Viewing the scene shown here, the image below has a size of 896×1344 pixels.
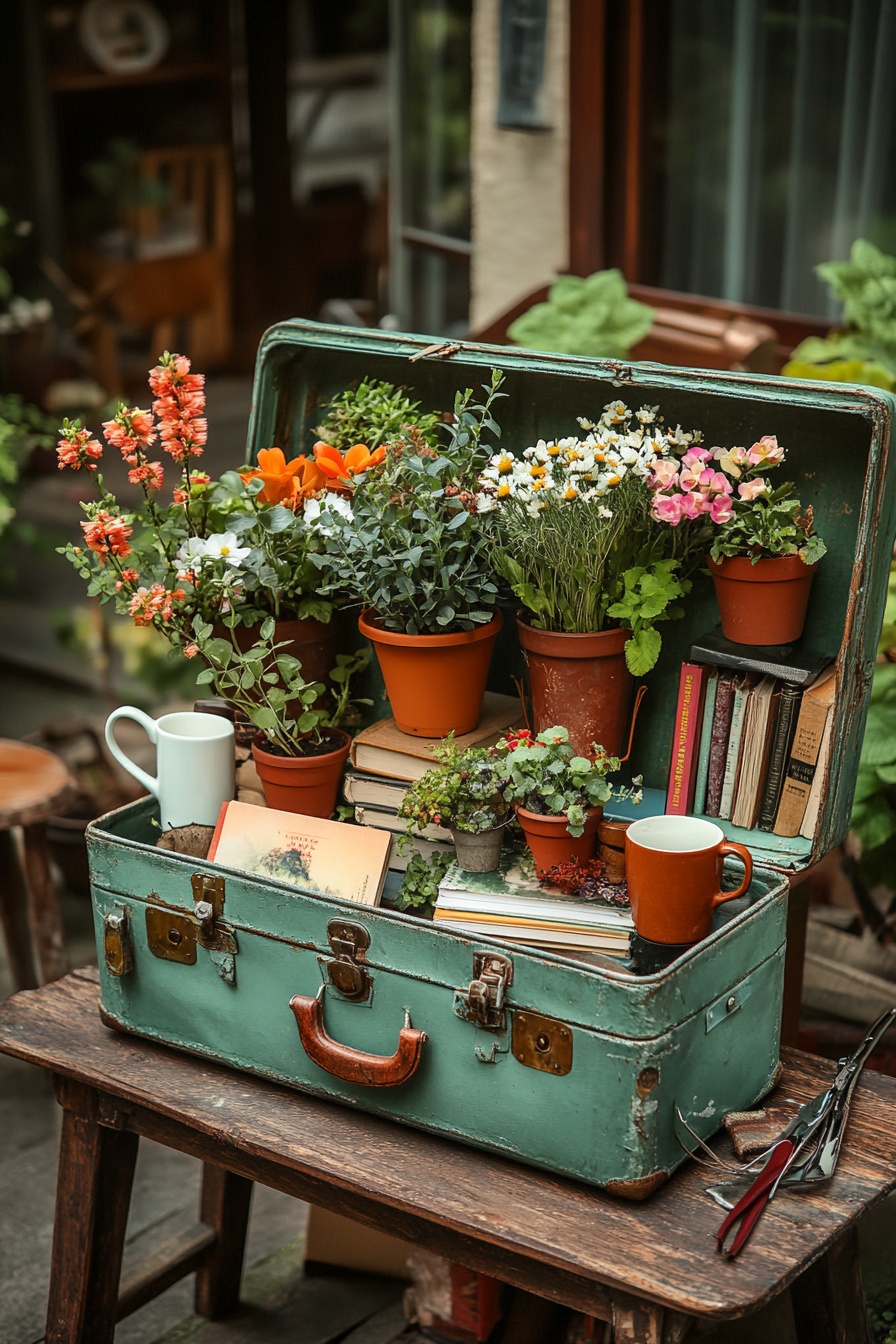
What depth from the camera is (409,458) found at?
81.4 inches

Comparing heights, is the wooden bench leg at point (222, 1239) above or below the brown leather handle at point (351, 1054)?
below

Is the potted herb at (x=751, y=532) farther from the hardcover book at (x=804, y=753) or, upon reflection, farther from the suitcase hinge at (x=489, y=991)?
the suitcase hinge at (x=489, y=991)

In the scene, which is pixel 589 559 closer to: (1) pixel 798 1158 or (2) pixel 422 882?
(2) pixel 422 882

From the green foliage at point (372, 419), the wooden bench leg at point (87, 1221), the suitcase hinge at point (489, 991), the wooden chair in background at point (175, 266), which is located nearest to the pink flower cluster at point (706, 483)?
the green foliage at point (372, 419)

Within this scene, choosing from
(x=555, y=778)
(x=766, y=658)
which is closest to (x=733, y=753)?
(x=766, y=658)

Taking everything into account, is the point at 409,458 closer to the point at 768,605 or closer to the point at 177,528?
the point at 177,528

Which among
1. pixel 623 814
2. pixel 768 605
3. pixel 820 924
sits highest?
pixel 768 605

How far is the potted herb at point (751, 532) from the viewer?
76.7 inches

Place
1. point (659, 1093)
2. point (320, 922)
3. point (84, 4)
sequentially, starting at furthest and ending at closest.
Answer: point (84, 4)
point (320, 922)
point (659, 1093)

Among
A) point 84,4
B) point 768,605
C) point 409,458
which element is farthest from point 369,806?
point 84,4

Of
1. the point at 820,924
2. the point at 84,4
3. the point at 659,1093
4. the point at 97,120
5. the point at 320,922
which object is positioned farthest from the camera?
the point at 97,120

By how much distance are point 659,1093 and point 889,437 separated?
84cm

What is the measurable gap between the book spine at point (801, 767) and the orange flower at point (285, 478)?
77 centimetres

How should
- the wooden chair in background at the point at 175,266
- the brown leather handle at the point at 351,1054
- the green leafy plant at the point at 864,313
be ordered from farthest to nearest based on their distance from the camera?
1. the wooden chair in background at the point at 175,266
2. the green leafy plant at the point at 864,313
3. the brown leather handle at the point at 351,1054
